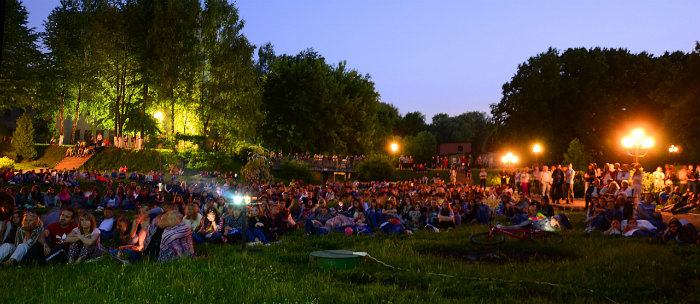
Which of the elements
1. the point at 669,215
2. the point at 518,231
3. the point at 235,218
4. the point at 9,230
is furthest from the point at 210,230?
the point at 669,215

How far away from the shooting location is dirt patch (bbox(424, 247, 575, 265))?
A: 405 inches

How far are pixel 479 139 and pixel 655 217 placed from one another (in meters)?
96.3

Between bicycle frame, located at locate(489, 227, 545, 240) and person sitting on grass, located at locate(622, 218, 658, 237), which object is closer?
bicycle frame, located at locate(489, 227, 545, 240)

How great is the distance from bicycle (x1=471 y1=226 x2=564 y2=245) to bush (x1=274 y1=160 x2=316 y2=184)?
31026mm

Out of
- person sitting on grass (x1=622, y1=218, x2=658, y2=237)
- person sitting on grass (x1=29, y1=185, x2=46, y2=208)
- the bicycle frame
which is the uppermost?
person sitting on grass (x1=622, y1=218, x2=658, y2=237)

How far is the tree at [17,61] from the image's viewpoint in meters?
32.5

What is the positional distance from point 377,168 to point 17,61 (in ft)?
92.3

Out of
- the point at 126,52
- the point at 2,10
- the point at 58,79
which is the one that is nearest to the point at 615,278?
the point at 2,10

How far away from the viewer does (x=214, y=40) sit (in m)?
43.3

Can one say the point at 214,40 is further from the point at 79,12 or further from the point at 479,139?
the point at 479,139

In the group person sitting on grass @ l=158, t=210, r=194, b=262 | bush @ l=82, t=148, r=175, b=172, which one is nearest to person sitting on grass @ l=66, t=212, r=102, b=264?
person sitting on grass @ l=158, t=210, r=194, b=262

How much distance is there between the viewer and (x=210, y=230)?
1321 centimetres

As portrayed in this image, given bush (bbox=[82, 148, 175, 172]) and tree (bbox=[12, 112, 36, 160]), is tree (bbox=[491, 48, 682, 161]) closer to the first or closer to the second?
bush (bbox=[82, 148, 175, 172])

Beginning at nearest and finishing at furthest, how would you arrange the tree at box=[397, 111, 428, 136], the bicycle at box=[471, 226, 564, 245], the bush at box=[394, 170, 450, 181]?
1. the bicycle at box=[471, 226, 564, 245]
2. the bush at box=[394, 170, 450, 181]
3. the tree at box=[397, 111, 428, 136]
